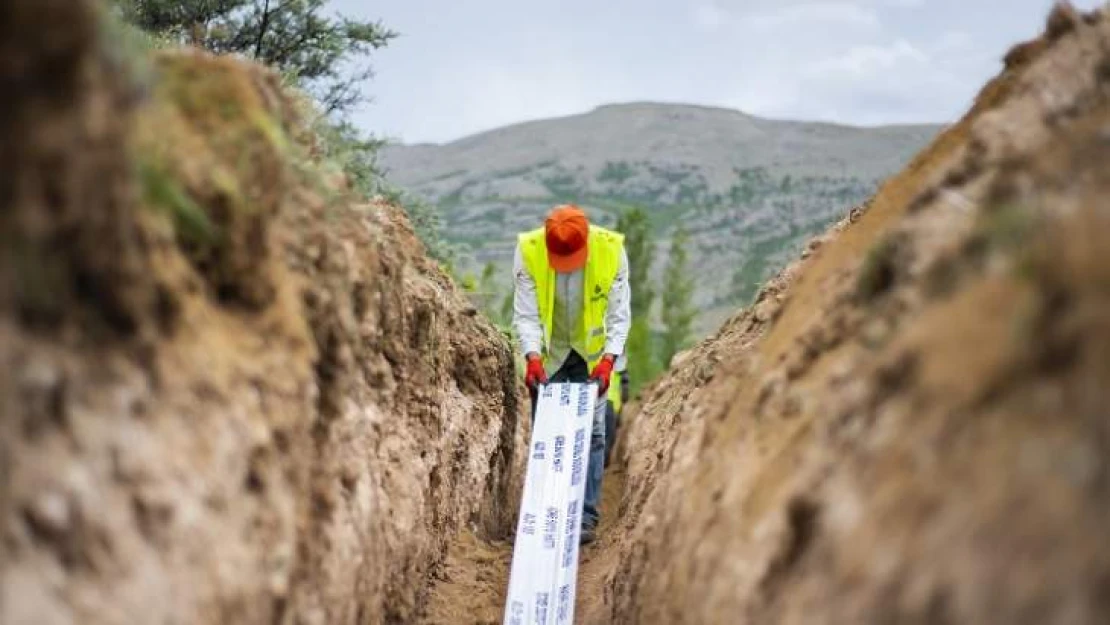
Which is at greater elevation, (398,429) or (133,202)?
(133,202)

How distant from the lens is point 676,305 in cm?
5684

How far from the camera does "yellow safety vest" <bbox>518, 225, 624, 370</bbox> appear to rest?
9062mm

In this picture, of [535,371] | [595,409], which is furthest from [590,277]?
[595,409]

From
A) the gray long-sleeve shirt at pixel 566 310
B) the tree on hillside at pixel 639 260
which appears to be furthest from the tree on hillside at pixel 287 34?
the tree on hillside at pixel 639 260

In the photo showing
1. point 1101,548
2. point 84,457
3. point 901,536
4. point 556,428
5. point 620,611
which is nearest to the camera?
point 1101,548

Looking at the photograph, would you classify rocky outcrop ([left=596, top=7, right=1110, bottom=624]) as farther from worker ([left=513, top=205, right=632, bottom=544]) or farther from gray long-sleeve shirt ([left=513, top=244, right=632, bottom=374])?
gray long-sleeve shirt ([left=513, top=244, right=632, bottom=374])

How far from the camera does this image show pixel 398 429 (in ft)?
24.1

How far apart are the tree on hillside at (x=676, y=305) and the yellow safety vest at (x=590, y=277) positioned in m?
43.4

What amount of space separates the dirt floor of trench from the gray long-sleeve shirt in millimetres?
1601

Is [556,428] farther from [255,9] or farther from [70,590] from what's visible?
[255,9]

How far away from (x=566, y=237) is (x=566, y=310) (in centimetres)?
73

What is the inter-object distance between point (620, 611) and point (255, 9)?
1497 centimetres

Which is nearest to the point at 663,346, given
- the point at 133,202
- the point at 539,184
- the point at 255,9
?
the point at 255,9

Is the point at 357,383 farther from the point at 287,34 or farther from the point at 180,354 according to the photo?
the point at 287,34
